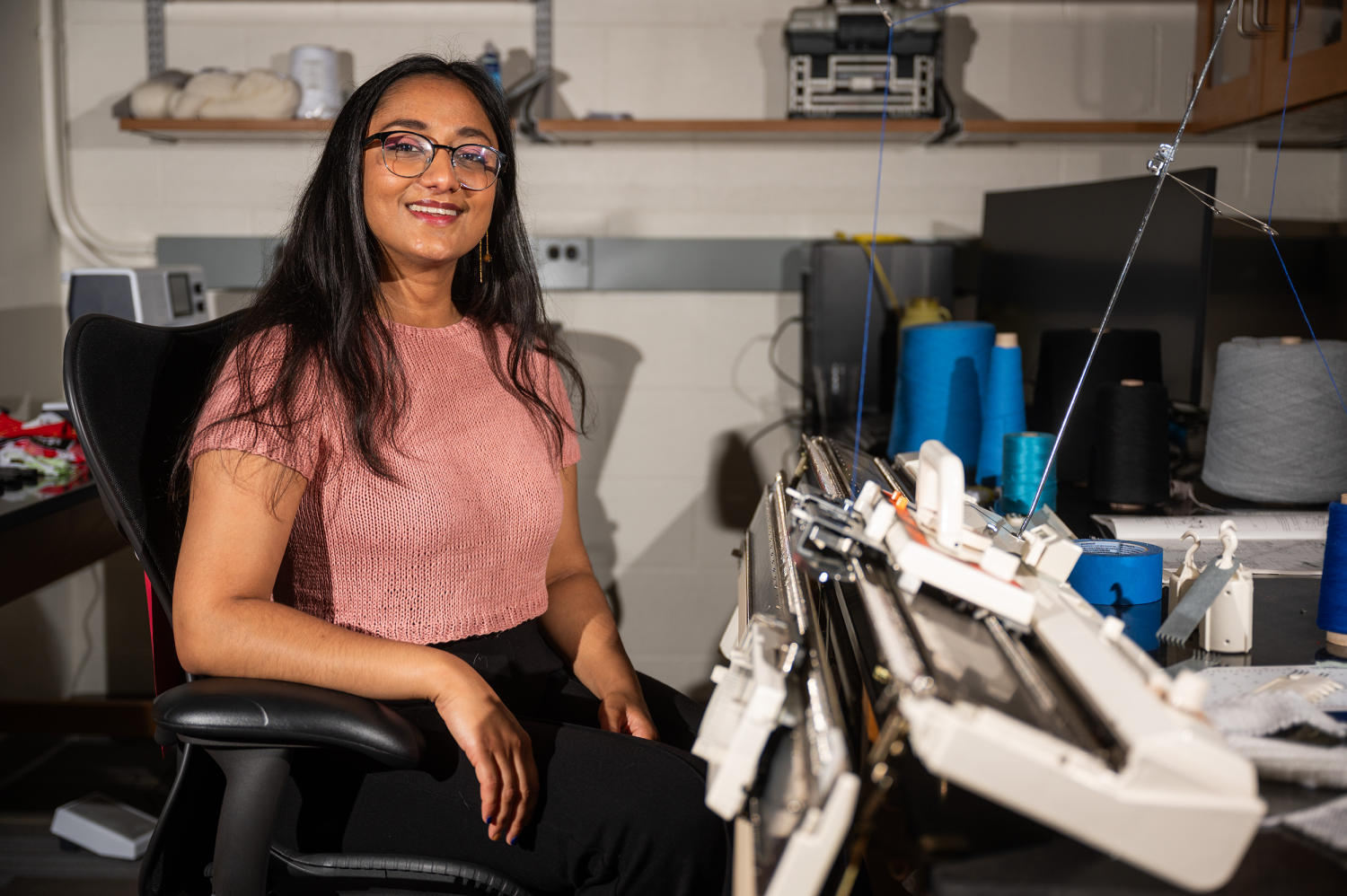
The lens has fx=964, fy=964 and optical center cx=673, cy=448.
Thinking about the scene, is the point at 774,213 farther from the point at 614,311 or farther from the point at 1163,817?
the point at 1163,817

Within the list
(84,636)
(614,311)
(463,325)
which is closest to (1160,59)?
(614,311)

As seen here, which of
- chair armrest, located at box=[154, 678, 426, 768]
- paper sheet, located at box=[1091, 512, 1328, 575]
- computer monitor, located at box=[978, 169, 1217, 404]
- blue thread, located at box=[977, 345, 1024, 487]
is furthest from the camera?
blue thread, located at box=[977, 345, 1024, 487]

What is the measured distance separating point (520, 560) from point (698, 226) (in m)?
1.38

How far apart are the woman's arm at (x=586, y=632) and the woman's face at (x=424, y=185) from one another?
364 mm

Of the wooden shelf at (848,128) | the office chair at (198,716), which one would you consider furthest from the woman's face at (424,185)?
the wooden shelf at (848,128)

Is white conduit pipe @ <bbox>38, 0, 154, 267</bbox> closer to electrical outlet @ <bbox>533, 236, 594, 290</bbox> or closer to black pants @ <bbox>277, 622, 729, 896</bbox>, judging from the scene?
electrical outlet @ <bbox>533, 236, 594, 290</bbox>

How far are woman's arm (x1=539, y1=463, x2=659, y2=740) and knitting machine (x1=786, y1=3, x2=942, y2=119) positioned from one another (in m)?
1.18

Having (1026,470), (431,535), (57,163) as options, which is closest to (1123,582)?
(1026,470)

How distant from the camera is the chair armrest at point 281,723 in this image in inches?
32.1

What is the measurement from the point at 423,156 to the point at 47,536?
3.16 feet

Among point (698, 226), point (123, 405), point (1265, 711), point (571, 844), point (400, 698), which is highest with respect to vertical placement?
point (698, 226)

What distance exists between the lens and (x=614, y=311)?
7.97 feet

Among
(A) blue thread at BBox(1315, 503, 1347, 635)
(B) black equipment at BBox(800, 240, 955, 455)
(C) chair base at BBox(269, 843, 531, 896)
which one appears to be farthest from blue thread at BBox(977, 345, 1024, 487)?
(C) chair base at BBox(269, 843, 531, 896)

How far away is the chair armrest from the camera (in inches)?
32.1
